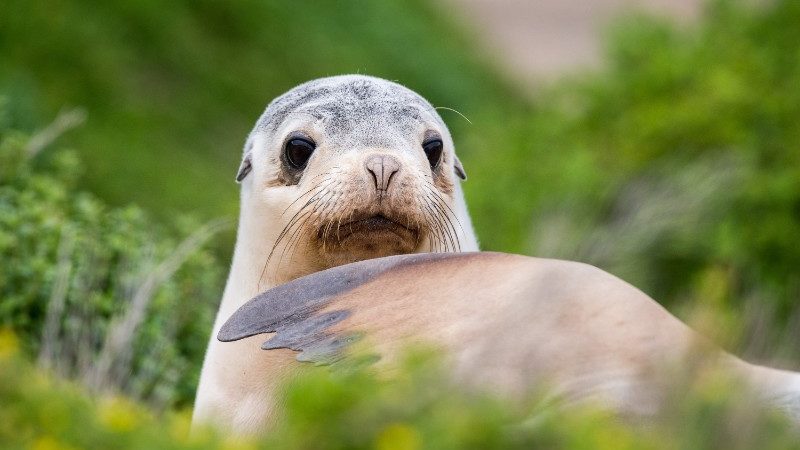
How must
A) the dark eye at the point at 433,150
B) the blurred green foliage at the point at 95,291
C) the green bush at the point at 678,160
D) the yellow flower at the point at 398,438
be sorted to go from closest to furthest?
1. the yellow flower at the point at 398,438
2. the dark eye at the point at 433,150
3. the blurred green foliage at the point at 95,291
4. the green bush at the point at 678,160

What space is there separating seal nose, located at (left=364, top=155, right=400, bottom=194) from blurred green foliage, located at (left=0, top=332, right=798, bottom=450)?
1.61 m

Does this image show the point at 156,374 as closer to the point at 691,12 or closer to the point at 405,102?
the point at 405,102

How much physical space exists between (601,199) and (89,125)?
13.1ft

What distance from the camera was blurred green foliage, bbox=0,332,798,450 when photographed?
229cm

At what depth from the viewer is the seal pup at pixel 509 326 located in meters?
3.00

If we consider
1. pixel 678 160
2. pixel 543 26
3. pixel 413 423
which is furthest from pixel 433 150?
pixel 543 26

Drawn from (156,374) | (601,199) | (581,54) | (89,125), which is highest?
(581,54)

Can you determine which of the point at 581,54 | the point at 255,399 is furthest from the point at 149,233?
the point at 581,54

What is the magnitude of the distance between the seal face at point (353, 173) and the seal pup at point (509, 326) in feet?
1.65

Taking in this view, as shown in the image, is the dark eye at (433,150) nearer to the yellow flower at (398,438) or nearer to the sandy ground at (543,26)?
the yellow flower at (398,438)

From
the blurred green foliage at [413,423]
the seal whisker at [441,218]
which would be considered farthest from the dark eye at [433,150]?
the blurred green foliage at [413,423]

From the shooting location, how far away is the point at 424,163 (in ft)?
14.7

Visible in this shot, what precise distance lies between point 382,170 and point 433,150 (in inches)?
19.0

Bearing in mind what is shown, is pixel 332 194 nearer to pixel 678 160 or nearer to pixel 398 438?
pixel 398 438
